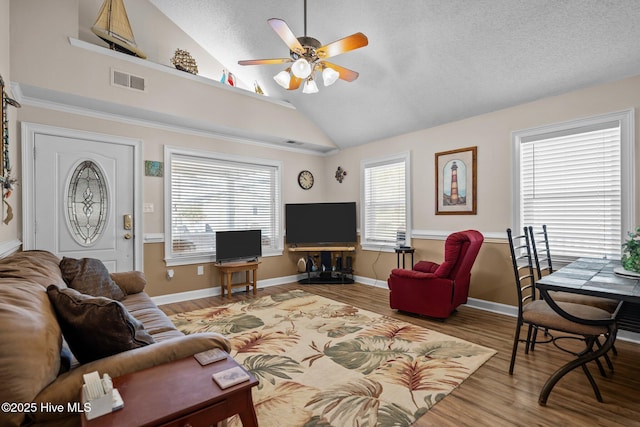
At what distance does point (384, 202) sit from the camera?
525 cm

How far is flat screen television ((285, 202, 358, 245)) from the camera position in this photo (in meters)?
5.52

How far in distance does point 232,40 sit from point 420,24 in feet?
8.54

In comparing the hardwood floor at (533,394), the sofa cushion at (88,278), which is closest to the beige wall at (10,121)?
the sofa cushion at (88,278)

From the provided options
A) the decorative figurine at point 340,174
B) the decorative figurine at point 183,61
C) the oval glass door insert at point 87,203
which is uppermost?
the decorative figurine at point 183,61

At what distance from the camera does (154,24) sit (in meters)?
4.25

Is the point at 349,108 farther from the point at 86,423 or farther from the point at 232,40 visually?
the point at 86,423

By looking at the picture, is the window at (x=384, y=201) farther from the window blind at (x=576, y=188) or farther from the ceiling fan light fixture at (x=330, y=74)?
the ceiling fan light fixture at (x=330, y=74)

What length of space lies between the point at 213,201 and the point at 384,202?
285 centimetres

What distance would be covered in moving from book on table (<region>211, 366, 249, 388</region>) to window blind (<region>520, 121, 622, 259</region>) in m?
3.73

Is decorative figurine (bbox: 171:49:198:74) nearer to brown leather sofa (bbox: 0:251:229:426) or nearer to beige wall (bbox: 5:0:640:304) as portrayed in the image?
beige wall (bbox: 5:0:640:304)

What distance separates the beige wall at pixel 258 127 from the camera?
10.2 ft

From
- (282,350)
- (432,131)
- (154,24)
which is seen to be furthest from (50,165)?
(432,131)

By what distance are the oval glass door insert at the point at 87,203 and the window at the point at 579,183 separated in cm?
514

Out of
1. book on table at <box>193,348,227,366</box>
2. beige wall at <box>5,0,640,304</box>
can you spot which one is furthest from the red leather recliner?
book on table at <box>193,348,227,366</box>
